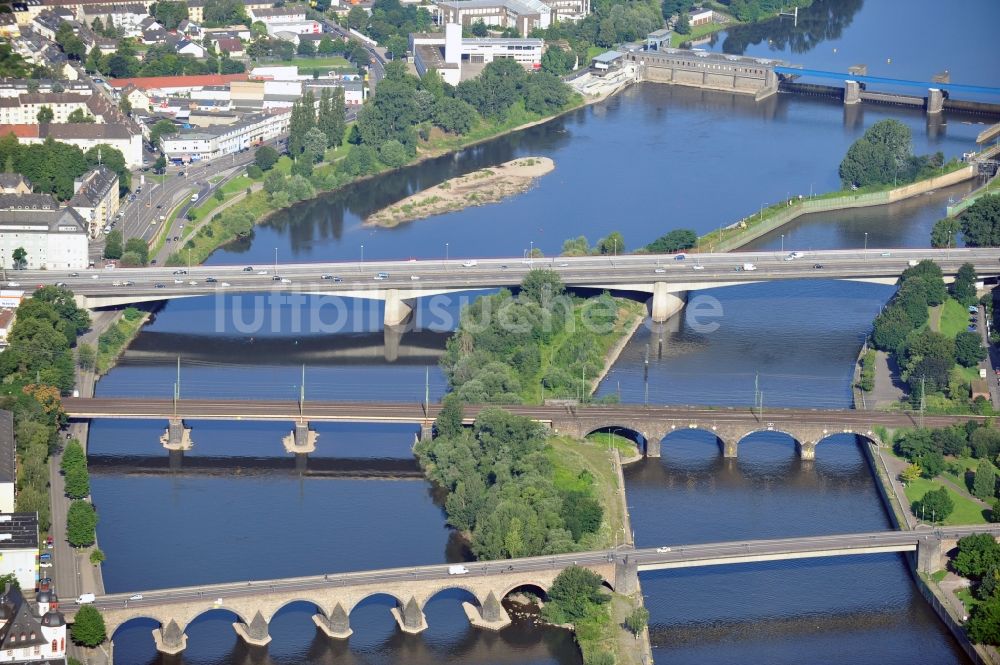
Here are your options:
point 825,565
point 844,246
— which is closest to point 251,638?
point 825,565

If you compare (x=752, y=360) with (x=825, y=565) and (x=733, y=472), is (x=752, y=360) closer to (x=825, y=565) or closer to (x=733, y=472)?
(x=733, y=472)

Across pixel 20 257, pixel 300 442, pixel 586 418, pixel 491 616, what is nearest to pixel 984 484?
pixel 586 418

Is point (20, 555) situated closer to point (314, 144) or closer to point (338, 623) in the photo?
point (338, 623)

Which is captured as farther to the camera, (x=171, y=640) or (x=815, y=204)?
(x=815, y=204)

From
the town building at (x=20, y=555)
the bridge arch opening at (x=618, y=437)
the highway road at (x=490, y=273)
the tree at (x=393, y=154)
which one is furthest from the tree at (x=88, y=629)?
the tree at (x=393, y=154)

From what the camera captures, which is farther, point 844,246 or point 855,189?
point 855,189

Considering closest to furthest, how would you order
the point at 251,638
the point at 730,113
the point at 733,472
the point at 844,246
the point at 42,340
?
1. the point at 251,638
2. the point at 733,472
3. the point at 42,340
4. the point at 844,246
5. the point at 730,113
